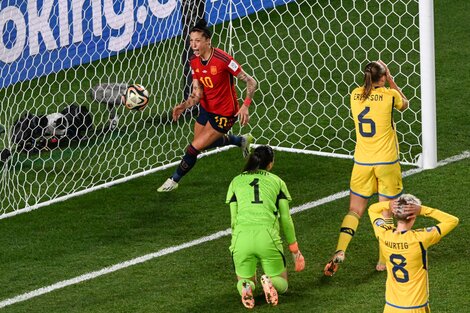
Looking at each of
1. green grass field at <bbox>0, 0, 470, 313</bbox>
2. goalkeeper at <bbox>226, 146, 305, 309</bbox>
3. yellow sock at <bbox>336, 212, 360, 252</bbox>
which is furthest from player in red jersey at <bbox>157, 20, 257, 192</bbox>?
goalkeeper at <bbox>226, 146, 305, 309</bbox>

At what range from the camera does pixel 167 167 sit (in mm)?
13547

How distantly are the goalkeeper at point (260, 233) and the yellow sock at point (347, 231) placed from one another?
58cm

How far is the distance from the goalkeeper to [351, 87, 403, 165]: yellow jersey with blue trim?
858 mm

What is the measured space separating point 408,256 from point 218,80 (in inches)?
168

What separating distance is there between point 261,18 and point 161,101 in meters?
1.92

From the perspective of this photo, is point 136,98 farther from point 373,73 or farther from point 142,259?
point 373,73

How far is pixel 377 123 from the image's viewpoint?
32.6 feet

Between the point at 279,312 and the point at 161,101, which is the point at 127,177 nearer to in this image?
the point at 161,101

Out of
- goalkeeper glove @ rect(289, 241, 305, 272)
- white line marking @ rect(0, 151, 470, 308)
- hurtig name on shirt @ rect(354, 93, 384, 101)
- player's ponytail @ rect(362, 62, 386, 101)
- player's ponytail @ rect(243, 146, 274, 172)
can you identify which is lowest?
white line marking @ rect(0, 151, 470, 308)

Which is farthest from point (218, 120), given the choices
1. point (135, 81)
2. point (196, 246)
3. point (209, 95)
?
point (135, 81)

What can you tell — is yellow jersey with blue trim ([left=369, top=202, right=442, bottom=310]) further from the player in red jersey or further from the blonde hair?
the player in red jersey

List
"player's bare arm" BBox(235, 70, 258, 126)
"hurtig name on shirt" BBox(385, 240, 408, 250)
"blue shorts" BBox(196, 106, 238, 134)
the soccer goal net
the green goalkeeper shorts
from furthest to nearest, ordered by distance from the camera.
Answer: the soccer goal net, "blue shorts" BBox(196, 106, 238, 134), "player's bare arm" BBox(235, 70, 258, 126), the green goalkeeper shorts, "hurtig name on shirt" BBox(385, 240, 408, 250)

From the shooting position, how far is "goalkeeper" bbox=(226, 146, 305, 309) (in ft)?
30.9

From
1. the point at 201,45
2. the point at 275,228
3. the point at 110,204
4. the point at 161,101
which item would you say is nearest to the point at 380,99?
the point at 275,228
